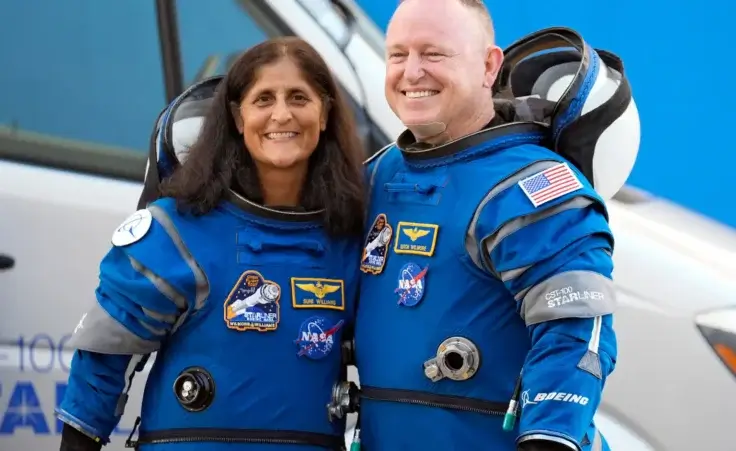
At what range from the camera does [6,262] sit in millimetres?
2805

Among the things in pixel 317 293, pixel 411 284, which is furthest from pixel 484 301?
pixel 317 293

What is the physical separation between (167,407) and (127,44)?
1.36 metres

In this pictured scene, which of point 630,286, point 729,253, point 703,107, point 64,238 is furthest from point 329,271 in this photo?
point 703,107

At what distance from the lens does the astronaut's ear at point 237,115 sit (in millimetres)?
2145

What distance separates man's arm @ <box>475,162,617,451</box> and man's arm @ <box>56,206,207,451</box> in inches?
24.9

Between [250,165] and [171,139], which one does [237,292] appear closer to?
[250,165]

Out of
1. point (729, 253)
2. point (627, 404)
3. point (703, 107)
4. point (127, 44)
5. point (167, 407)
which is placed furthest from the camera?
point (703, 107)

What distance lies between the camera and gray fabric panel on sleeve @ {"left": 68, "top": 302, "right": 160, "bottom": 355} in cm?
198

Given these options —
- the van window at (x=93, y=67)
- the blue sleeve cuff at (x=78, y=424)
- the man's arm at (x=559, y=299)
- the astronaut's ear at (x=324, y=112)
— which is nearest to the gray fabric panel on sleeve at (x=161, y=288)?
the blue sleeve cuff at (x=78, y=424)

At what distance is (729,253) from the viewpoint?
8.98 ft

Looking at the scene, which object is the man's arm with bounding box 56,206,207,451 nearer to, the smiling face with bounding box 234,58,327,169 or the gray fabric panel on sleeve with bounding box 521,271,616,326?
the smiling face with bounding box 234,58,327,169

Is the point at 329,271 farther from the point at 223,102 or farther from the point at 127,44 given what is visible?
the point at 127,44

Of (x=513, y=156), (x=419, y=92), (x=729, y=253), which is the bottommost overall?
(x=729, y=253)

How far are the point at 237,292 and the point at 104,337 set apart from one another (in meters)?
0.28
